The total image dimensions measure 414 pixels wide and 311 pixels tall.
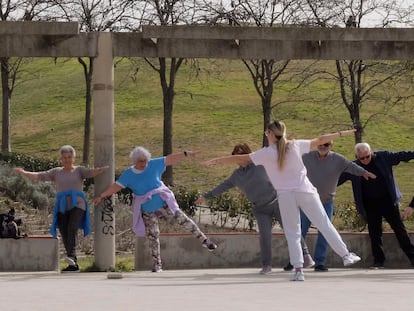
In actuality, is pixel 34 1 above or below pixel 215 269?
above

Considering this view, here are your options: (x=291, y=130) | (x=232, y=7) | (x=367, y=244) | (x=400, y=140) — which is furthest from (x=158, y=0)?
(x=367, y=244)

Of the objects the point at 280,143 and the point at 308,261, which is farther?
the point at 308,261

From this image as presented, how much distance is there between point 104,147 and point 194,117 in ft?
96.6

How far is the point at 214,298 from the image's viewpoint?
888cm

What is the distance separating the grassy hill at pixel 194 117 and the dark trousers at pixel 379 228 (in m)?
17.1

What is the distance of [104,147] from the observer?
1402 cm

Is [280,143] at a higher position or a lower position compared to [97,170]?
higher

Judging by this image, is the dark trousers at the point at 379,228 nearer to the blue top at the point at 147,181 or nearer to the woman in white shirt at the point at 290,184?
the woman in white shirt at the point at 290,184

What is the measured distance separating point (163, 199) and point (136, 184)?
0.37m

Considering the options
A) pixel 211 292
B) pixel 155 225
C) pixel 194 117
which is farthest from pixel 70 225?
pixel 194 117

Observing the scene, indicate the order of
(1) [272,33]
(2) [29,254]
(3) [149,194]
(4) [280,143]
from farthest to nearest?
(1) [272,33] → (2) [29,254] → (3) [149,194] → (4) [280,143]

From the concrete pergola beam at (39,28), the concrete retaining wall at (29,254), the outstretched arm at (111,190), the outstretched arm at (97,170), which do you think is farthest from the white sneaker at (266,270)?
the concrete pergola beam at (39,28)

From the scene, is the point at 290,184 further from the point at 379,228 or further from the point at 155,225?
the point at 379,228

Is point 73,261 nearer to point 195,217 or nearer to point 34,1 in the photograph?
point 195,217
